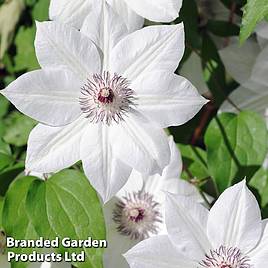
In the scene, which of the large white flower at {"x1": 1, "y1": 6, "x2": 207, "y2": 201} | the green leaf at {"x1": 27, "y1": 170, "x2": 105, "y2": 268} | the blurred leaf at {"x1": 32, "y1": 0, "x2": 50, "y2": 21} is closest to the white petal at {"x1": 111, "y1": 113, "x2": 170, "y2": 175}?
the large white flower at {"x1": 1, "y1": 6, "x2": 207, "y2": 201}

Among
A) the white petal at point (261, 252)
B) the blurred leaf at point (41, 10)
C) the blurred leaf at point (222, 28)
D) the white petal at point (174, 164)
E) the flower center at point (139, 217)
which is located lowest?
the flower center at point (139, 217)

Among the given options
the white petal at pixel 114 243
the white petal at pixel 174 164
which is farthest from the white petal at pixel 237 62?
the white petal at pixel 114 243

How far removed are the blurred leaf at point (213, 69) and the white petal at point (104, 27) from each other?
350 mm

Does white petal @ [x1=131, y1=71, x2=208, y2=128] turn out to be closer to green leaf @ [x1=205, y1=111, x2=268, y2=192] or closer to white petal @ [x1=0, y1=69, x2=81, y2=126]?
white petal @ [x1=0, y1=69, x2=81, y2=126]

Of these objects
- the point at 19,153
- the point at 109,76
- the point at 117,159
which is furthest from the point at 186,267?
the point at 19,153

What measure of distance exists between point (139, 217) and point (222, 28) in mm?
440

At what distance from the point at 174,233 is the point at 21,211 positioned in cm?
28

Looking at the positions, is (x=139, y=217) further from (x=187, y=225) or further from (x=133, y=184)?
(x=187, y=225)

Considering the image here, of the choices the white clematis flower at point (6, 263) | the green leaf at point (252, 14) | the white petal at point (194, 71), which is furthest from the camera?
the white petal at point (194, 71)

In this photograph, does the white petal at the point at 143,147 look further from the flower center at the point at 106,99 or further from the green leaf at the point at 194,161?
the green leaf at the point at 194,161

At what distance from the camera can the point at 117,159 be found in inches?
44.3

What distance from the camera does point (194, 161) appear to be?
142cm

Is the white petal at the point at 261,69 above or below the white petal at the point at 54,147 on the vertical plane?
above

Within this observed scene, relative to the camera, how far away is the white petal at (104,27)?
1118 mm
